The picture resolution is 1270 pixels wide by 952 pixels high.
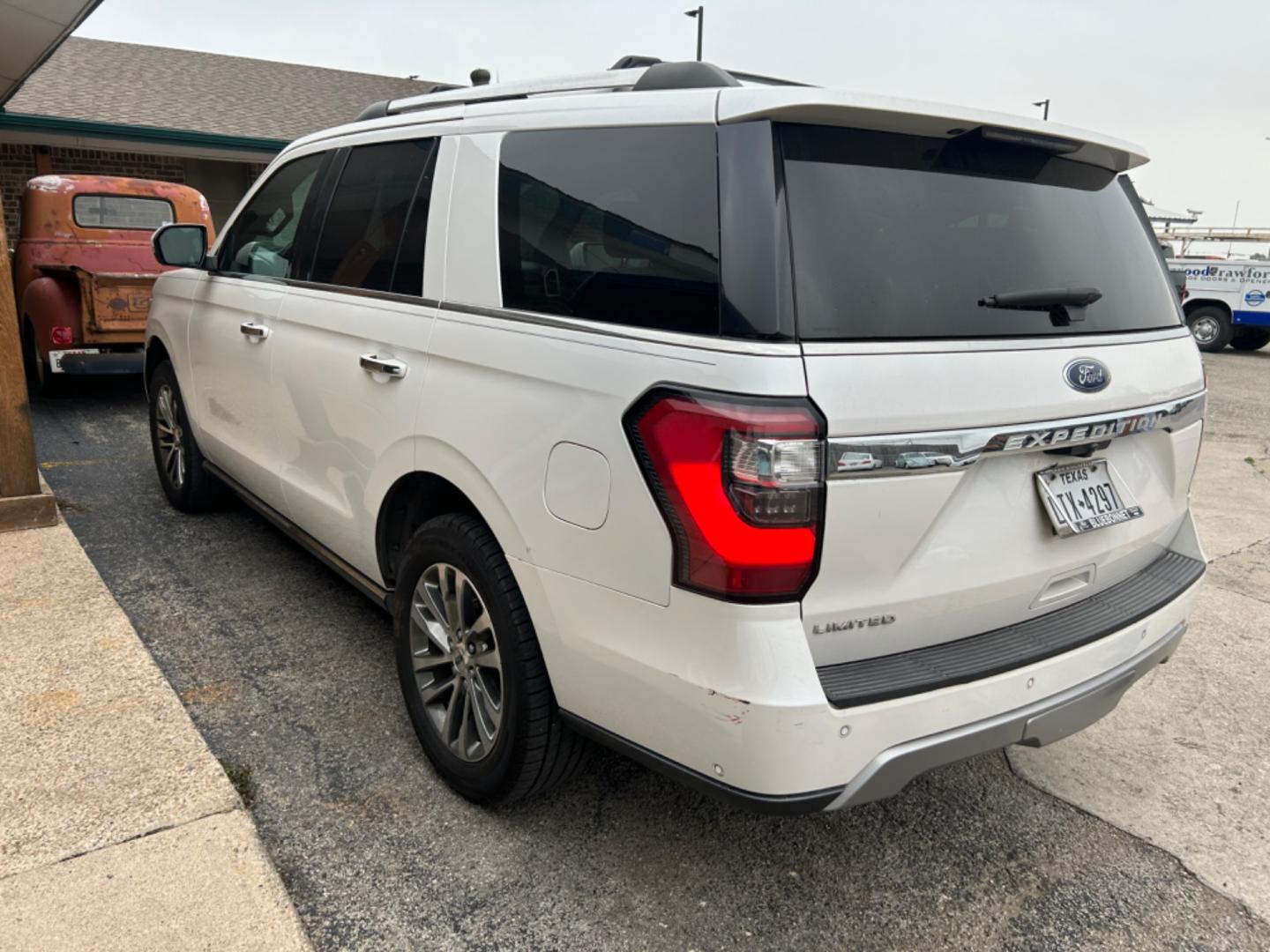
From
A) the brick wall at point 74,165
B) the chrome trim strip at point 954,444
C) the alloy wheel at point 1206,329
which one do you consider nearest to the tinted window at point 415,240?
the chrome trim strip at point 954,444

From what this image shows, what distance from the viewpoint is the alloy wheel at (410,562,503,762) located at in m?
2.62

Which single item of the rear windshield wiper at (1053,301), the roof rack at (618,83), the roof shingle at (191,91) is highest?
the roof shingle at (191,91)

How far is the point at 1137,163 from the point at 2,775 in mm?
3629

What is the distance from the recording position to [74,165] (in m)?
15.3

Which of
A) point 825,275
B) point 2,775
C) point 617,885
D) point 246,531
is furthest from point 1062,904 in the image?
point 246,531

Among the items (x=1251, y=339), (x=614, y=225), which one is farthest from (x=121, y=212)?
(x=1251, y=339)

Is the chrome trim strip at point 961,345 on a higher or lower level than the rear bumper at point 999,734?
higher

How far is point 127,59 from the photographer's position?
54.5 ft

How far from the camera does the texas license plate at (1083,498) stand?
2238 mm

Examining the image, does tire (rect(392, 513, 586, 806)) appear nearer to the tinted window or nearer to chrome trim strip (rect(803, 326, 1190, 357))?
the tinted window

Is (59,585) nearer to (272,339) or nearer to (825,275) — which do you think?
(272,339)

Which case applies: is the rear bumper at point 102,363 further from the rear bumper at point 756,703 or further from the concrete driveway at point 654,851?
the rear bumper at point 756,703

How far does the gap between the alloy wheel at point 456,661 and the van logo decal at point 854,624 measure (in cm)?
93

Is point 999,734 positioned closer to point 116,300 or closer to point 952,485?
point 952,485
